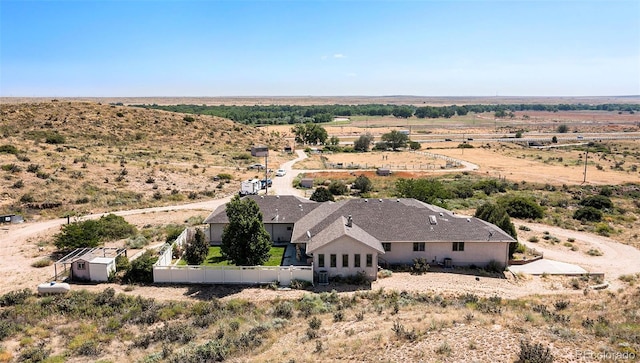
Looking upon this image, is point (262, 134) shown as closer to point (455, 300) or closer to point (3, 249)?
point (3, 249)

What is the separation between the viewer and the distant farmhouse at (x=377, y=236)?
3020cm

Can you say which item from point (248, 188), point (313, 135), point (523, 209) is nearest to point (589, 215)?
point (523, 209)

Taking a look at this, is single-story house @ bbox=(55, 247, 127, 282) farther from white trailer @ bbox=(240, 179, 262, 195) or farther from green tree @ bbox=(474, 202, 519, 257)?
green tree @ bbox=(474, 202, 519, 257)

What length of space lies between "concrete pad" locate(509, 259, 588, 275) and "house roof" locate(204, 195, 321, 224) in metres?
17.7

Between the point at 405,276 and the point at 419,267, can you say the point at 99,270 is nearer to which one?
the point at 405,276

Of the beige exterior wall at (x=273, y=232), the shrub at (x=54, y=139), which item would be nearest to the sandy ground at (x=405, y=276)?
the beige exterior wall at (x=273, y=232)

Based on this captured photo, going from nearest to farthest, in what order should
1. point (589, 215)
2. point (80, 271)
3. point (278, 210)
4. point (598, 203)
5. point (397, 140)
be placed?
point (80, 271)
point (278, 210)
point (589, 215)
point (598, 203)
point (397, 140)

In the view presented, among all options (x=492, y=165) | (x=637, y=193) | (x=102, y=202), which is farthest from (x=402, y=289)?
(x=492, y=165)

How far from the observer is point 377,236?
33.1 metres

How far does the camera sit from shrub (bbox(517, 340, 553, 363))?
49.8 feet

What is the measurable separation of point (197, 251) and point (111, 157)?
53047 mm

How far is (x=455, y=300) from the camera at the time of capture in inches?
1030

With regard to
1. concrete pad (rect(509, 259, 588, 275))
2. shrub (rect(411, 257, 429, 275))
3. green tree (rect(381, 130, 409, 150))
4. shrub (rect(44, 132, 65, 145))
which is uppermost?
shrub (rect(44, 132, 65, 145))

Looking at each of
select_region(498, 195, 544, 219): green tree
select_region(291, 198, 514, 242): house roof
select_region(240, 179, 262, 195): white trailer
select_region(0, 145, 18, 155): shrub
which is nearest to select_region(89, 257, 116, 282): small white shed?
select_region(291, 198, 514, 242): house roof
